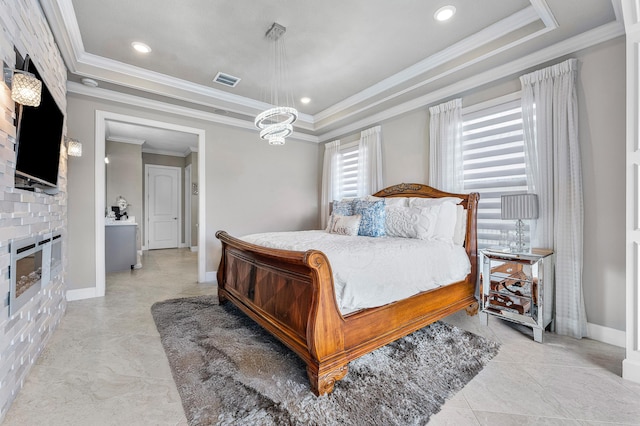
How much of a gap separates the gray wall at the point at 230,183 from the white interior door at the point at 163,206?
13.8 feet

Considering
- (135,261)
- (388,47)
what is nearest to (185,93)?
(388,47)

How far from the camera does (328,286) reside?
1.70m

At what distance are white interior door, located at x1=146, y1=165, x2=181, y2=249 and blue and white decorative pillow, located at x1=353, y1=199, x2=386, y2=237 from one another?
6438mm

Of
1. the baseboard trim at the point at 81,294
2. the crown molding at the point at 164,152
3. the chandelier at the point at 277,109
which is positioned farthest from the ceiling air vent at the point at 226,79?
the crown molding at the point at 164,152

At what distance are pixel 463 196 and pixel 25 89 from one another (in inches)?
142

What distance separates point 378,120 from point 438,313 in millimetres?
2958

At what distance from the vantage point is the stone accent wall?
4.94 feet

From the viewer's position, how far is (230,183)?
4566mm

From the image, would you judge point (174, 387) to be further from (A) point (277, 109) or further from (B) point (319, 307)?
(A) point (277, 109)

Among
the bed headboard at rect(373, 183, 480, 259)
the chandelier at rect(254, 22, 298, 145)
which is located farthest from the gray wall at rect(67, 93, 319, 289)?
the bed headboard at rect(373, 183, 480, 259)

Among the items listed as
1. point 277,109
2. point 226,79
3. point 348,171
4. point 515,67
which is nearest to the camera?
point 277,109

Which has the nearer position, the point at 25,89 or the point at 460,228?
the point at 25,89

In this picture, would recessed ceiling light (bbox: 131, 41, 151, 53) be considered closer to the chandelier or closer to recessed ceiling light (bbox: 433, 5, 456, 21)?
the chandelier

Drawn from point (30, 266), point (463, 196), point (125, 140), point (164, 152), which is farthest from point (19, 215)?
point (164, 152)
